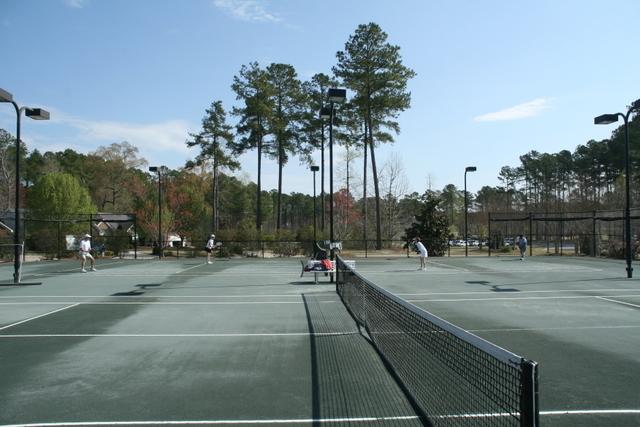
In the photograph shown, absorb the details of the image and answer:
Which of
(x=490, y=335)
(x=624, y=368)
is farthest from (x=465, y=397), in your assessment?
(x=490, y=335)

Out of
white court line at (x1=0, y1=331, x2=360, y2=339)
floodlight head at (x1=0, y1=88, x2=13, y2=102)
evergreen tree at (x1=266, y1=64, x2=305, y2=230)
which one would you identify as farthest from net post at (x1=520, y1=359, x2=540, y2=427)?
evergreen tree at (x1=266, y1=64, x2=305, y2=230)

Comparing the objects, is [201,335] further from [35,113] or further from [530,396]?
[35,113]

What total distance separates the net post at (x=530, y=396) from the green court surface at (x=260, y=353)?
1803 mm

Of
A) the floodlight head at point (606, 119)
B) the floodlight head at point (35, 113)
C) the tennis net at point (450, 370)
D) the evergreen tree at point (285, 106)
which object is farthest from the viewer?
the evergreen tree at point (285, 106)

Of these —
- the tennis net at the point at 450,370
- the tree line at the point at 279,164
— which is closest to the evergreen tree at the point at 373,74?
the tree line at the point at 279,164

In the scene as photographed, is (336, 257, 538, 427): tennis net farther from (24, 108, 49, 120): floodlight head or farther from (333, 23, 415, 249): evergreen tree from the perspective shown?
(333, 23, 415, 249): evergreen tree

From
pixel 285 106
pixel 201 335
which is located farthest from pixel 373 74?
pixel 201 335

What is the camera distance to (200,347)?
8141 mm

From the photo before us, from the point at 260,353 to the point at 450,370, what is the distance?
2984 mm

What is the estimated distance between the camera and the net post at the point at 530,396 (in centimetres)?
316

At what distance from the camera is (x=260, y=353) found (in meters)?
7.69

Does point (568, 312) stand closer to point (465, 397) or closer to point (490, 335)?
point (490, 335)

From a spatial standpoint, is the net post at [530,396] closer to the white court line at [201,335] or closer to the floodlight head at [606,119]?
the white court line at [201,335]

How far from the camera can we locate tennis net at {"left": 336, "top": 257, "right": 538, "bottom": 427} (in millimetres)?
3754
